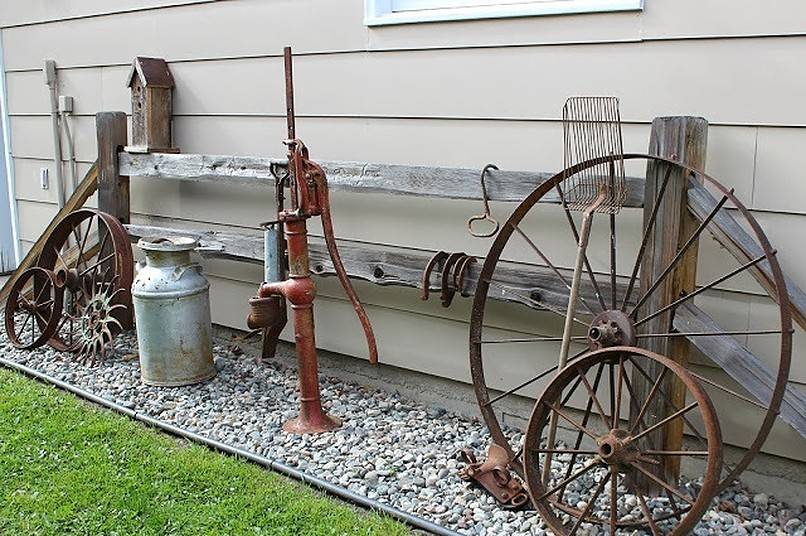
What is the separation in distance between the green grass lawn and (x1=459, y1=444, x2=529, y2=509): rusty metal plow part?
1.19 feet

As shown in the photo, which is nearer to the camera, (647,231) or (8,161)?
(647,231)

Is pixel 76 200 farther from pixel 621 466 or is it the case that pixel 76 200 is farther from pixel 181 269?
pixel 621 466

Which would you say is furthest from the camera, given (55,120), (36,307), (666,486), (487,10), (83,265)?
(55,120)

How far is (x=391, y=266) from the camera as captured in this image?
335 centimetres

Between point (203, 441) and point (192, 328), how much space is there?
2.47 feet

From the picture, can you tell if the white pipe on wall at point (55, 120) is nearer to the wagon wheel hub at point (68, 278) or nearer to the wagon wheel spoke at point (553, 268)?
the wagon wheel hub at point (68, 278)

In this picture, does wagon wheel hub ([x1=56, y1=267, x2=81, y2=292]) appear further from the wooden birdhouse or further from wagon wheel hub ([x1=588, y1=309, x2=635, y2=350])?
wagon wheel hub ([x1=588, y1=309, x2=635, y2=350])

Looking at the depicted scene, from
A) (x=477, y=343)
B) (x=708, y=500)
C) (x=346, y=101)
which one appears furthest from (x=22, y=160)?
(x=708, y=500)

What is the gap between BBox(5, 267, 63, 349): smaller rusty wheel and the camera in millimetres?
4258

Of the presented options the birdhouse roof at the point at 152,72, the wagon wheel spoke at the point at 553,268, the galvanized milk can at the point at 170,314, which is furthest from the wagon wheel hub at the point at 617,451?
the birdhouse roof at the point at 152,72

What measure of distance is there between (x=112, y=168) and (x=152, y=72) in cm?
58

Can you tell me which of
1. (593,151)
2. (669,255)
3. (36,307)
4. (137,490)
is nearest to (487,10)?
(593,151)

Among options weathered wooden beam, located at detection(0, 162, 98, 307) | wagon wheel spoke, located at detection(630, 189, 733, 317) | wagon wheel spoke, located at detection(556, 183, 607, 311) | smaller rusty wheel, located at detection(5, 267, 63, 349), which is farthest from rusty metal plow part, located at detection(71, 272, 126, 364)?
wagon wheel spoke, located at detection(630, 189, 733, 317)

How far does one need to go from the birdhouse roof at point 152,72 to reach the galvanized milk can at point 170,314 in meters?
0.90
